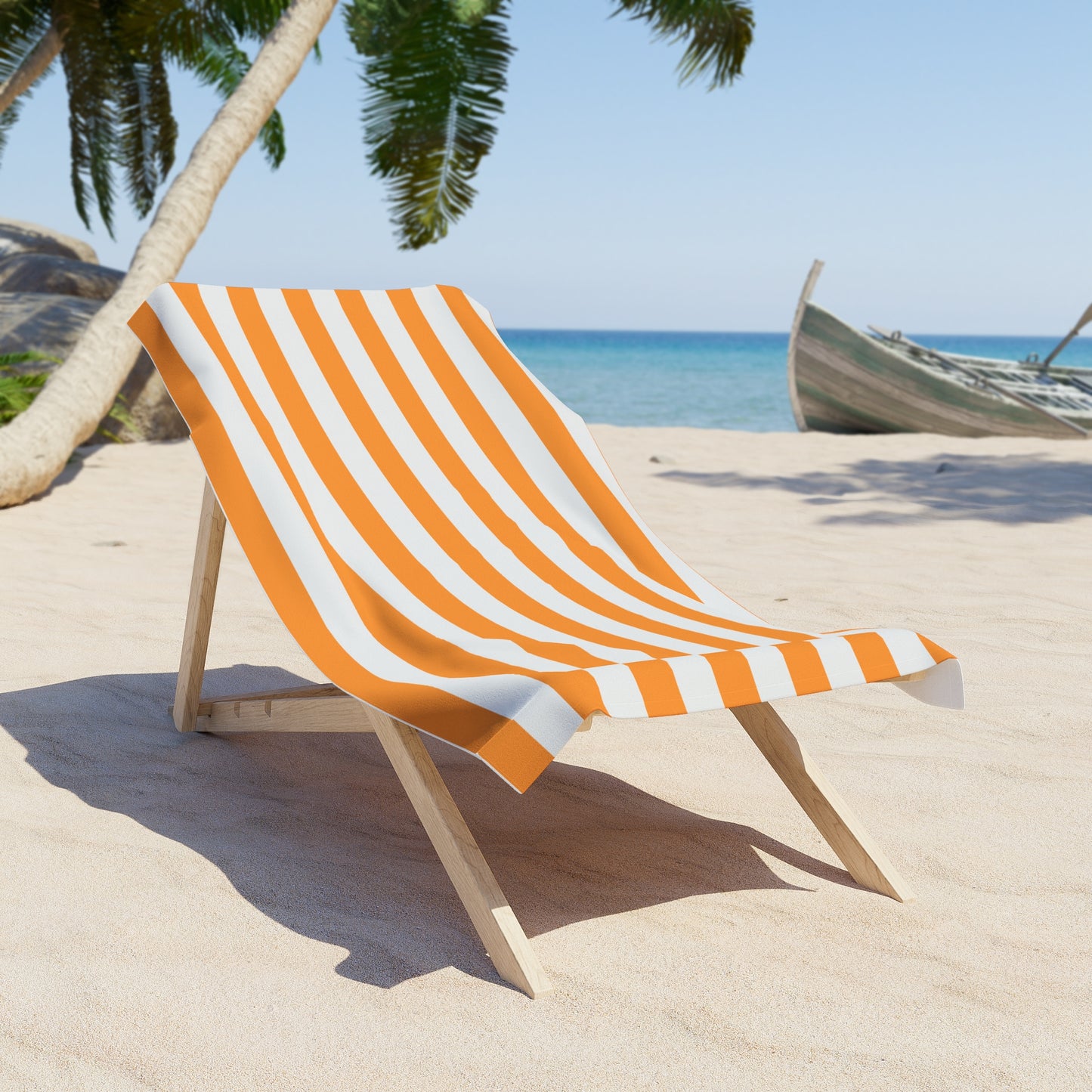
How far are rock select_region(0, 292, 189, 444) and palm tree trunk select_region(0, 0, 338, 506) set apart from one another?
5.77ft

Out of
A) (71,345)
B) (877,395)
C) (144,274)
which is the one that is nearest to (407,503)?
(144,274)

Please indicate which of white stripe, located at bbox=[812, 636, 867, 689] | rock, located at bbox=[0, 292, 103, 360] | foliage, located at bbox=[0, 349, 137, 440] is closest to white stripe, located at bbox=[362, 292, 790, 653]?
white stripe, located at bbox=[812, 636, 867, 689]

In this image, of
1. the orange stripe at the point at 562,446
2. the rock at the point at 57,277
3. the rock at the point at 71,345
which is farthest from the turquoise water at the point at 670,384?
the orange stripe at the point at 562,446

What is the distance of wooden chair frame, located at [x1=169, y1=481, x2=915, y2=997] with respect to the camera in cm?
169

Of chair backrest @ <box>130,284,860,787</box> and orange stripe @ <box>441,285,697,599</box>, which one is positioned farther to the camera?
orange stripe @ <box>441,285,697,599</box>

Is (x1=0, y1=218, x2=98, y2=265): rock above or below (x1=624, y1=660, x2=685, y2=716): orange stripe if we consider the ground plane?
below

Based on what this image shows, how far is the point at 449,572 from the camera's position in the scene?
2.30 m

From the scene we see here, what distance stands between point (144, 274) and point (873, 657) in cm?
548

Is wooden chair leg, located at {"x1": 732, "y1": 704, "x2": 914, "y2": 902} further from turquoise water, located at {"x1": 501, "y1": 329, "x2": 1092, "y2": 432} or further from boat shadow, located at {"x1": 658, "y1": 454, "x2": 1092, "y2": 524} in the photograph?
turquoise water, located at {"x1": 501, "y1": 329, "x2": 1092, "y2": 432}

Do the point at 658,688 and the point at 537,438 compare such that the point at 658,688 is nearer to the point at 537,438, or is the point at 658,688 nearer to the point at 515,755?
the point at 515,755

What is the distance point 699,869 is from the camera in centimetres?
210

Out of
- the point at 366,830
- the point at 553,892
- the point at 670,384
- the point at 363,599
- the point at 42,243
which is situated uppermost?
the point at 363,599

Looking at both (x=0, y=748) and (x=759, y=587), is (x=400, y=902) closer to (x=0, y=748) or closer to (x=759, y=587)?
(x=0, y=748)

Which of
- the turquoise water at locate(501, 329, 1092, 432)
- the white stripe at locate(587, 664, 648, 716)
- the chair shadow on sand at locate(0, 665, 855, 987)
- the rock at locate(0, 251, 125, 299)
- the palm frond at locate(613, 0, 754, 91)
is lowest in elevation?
the turquoise water at locate(501, 329, 1092, 432)
